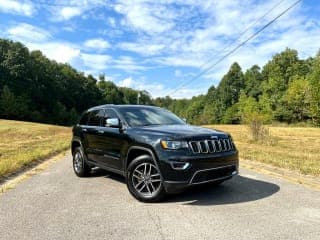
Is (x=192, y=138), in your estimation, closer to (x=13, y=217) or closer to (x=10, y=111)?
(x=13, y=217)

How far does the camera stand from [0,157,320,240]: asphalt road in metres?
4.84

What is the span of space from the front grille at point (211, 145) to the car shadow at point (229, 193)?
702 millimetres

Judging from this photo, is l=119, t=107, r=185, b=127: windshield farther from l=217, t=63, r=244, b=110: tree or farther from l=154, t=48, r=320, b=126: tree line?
l=217, t=63, r=244, b=110: tree

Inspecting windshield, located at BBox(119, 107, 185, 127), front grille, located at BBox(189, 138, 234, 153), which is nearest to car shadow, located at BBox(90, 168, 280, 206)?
front grille, located at BBox(189, 138, 234, 153)

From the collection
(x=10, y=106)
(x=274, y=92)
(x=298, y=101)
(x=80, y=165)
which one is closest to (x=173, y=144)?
(x=80, y=165)

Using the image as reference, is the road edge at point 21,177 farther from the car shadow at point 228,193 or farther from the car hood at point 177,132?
the car shadow at point 228,193

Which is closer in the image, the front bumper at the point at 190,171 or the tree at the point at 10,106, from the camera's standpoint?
the front bumper at the point at 190,171

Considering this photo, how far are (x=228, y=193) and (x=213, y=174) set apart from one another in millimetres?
898

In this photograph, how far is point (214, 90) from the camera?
114m

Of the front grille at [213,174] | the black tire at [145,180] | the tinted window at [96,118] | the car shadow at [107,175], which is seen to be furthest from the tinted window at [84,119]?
the front grille at [213,174]

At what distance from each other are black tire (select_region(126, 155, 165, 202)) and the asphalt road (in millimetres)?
178

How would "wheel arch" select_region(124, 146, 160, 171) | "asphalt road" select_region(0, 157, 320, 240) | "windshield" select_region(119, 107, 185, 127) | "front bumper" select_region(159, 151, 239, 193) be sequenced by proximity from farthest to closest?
"windshield" select_region(119, 107, 185, 127) → "wheel arch" select_region(124, 146, 160, 171) → "front bumper" select_region(159, 151, 239, 193) → "asphalt road" select_region(0, 157, 320, 240)

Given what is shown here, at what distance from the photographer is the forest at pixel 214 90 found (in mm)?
71375


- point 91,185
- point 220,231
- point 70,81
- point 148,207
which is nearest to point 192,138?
point 148,207
